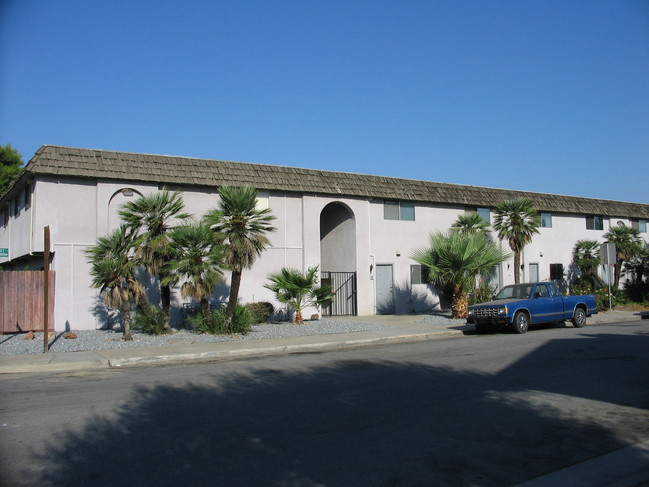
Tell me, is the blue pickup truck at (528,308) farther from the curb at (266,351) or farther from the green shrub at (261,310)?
the green shrub at (261,310)

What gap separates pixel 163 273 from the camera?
55.4 ft

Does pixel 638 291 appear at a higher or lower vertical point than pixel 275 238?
lower

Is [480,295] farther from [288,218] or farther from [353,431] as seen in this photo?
[353,431]

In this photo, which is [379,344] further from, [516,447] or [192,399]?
[516,447]

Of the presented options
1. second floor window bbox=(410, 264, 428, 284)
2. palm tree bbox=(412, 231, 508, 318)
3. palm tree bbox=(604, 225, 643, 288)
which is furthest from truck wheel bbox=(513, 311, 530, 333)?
palm tree bbox=(604, 225, 643, 288)

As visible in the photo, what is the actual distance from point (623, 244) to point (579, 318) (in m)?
14.2

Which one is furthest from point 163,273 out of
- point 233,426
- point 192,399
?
point 233,426

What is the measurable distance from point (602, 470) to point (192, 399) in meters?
5.68

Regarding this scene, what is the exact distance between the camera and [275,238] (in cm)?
2242

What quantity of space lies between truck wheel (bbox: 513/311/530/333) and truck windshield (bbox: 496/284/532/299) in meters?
0.76

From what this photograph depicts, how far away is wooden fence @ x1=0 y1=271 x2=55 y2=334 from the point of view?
17.8 metres

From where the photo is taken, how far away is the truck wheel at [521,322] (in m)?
17.6

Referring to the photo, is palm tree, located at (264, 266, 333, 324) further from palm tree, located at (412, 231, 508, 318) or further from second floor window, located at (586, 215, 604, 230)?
second floor window, located at (586, 215, 604, 230)

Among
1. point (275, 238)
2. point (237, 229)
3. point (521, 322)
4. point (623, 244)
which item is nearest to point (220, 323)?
point (237, 229)
